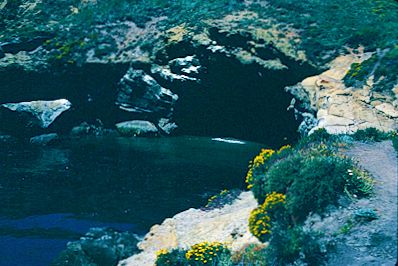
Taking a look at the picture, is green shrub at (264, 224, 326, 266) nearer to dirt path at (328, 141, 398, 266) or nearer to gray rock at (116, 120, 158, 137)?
dirt path at (328, 141, 398, 266)

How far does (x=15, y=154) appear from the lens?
37844 mm

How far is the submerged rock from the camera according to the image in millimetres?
20109

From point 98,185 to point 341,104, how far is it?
17765mm

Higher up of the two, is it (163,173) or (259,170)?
(259,170)

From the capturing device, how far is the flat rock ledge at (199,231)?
20.2 m

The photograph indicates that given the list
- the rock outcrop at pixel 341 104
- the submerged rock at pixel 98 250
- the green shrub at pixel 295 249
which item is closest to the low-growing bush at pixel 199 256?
the green shrub at pixel 295 249

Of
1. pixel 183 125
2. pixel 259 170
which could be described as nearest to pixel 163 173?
pixel 259 170

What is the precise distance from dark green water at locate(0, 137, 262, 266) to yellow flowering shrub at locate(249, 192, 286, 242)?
8127 millimetres

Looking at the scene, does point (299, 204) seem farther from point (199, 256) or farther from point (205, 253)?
point (199, 256)

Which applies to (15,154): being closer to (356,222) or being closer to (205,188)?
(205,188)

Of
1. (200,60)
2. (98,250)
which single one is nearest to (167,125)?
(200,60)

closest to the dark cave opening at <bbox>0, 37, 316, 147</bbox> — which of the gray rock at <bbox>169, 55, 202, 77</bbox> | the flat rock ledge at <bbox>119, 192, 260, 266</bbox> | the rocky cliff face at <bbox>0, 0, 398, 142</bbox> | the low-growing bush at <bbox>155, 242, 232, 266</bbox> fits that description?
the rocky cliff face at <bbox>0, 0, 398, 142</bbox>

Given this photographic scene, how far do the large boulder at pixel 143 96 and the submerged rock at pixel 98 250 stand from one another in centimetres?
2632

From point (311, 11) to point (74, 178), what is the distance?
31317 millimetres
